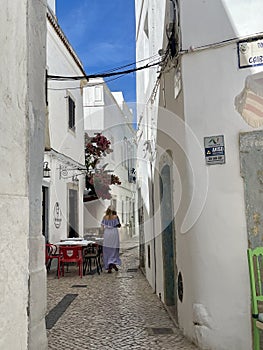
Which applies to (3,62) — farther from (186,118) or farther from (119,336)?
(119,336)

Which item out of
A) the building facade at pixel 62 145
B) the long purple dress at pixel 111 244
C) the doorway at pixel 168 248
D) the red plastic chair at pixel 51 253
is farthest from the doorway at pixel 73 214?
the doorway at pixel 168 248

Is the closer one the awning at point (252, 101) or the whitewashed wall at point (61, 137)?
the awning at point (252, 101)

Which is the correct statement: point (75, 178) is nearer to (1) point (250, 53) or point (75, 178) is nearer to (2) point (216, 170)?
(2) point (216, 170)

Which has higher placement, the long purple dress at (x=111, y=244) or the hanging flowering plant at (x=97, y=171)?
the hanging flowering plant at (x=97, y=171)

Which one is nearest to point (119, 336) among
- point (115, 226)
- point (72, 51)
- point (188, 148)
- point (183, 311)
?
point (183, 311)

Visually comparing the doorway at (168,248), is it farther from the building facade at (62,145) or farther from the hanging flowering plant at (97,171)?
the hanging flowering plant at (97,171)

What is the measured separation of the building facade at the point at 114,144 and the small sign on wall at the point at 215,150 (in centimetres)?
1268

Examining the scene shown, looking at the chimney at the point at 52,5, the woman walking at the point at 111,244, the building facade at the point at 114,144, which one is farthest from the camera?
Answer: the building facade at the point at 114,144

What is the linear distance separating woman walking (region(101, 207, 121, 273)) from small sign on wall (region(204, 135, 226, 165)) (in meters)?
6.82

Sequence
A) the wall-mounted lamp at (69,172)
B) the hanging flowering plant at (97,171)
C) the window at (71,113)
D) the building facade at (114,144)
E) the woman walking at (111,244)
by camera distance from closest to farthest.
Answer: the woman walking at (111,244)
the wall-mounted lamp at (69,172)
the window at (71,113)
the hanging flowering plant at (97,171)
the building facade at (114,144)

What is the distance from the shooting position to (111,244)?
36.0 feet

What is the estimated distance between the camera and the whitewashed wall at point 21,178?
7.29 feet

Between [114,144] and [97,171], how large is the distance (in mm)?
6263

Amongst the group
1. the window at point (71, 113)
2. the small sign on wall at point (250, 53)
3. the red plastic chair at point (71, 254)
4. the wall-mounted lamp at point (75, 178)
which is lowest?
the red plastic chair at point (71, 254)
